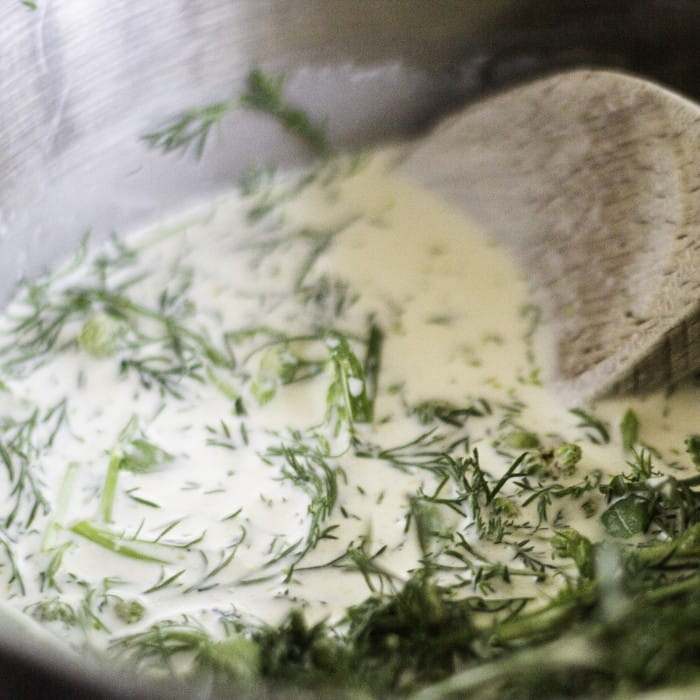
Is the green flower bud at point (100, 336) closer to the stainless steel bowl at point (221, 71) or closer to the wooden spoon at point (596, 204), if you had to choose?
the stainless steel bowl at point (221, 71)

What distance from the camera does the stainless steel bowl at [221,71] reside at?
5.70ft

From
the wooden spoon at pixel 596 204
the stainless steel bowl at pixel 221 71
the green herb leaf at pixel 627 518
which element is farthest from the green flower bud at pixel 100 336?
the green herb leaf at pixel 627 518

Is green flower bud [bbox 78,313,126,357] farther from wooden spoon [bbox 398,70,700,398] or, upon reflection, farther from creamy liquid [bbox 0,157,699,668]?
wooden spoon [bbox 398,70,700,398]

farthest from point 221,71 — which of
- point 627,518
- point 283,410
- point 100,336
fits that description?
point 627,518

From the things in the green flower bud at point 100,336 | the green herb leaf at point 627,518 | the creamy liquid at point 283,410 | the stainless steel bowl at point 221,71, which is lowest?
the green herb leaf at point 627,518

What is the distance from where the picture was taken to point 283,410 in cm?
156

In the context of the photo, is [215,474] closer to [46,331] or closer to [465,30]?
[46,331]

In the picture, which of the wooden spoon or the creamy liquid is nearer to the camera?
the creamy liquid

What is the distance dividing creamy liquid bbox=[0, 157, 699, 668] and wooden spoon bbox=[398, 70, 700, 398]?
5 cm

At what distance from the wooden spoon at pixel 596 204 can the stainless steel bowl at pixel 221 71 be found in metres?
0.15

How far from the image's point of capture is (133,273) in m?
1.81

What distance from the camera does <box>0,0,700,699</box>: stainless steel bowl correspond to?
68.4 inches

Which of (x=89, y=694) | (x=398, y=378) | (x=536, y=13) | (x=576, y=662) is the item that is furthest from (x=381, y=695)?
(x=536, y=13)

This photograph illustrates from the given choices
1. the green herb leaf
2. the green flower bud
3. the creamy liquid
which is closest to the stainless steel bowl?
the creamy liquid
